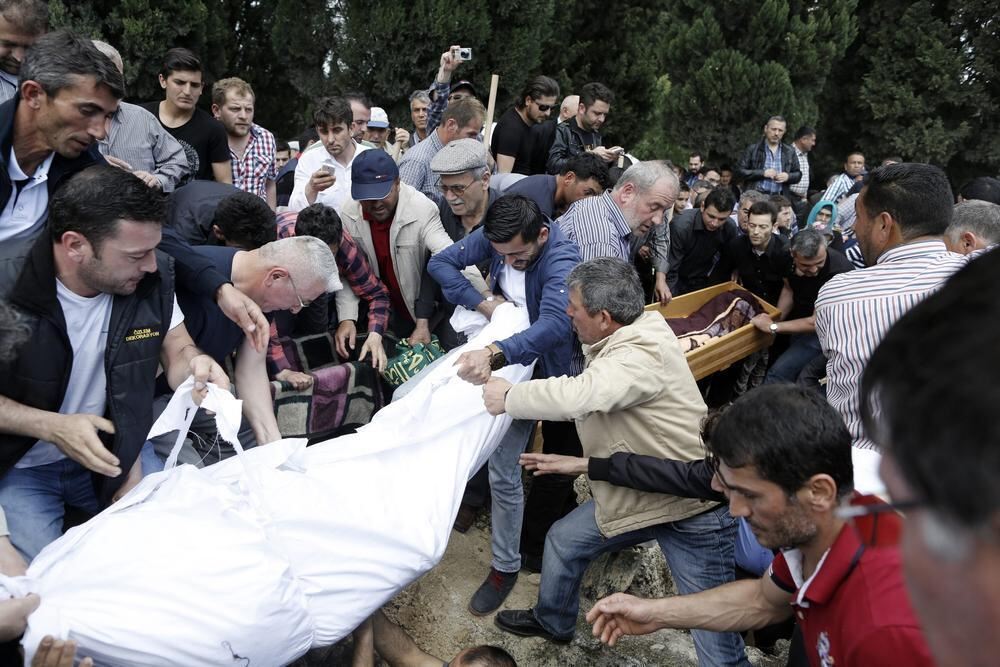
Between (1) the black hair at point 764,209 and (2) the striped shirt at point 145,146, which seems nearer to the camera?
(2) the striped shirt at point 145,146

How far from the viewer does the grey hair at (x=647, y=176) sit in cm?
426

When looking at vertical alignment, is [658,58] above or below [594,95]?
below

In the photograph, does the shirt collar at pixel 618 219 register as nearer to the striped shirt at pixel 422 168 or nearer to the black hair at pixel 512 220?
the black hair at pixel 512 220

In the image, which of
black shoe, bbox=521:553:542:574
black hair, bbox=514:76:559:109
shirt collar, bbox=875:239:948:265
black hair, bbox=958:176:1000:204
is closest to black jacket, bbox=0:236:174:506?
black shoe, bbox=521:553:542:574

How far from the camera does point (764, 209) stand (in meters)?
6.02

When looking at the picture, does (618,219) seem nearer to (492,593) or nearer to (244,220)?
(244,220)

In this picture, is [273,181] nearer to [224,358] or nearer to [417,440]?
[224,358]

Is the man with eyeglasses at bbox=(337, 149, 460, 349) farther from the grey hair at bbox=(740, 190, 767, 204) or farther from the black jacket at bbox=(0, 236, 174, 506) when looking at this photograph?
the grey hair at bbox=(740, 190, 767, 204)

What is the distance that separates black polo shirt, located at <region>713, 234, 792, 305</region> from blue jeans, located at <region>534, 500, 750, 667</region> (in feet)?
11.7

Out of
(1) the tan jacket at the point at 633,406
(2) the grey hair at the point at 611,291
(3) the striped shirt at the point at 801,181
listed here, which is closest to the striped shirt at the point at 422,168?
(2) the grey hair at the point at 611,291

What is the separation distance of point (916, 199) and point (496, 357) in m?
1.82

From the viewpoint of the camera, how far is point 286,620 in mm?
2279

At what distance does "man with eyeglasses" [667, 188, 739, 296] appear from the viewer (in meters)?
6.23

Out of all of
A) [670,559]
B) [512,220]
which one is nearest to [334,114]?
[512,220]
